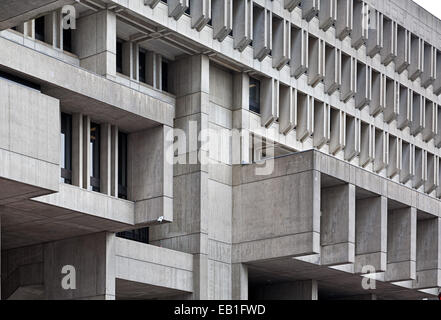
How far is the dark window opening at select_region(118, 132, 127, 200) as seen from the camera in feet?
138

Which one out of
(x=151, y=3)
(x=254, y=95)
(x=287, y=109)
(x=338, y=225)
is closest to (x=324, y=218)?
(x=338, y=225)

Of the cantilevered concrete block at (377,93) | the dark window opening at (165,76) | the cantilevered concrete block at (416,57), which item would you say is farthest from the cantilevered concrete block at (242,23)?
the cantilevered concrete block at (416,57)

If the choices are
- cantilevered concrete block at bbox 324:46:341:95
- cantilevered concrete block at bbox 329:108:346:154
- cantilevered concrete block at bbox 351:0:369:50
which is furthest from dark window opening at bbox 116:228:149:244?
cantilevered concrete block at bbox 351:0:369:50

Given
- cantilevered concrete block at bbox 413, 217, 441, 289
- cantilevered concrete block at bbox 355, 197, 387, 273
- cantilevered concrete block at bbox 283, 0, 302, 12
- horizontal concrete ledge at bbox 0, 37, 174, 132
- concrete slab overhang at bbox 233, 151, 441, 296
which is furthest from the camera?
cantilevered concrete block at bbox 413, 217, 441, 289

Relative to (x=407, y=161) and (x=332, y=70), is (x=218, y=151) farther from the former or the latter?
(x=407, y=161)

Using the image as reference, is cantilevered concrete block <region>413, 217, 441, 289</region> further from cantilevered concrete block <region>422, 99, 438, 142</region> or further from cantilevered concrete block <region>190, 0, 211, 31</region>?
cantilevered concrete block <region>190, 0, 211, 31</region>

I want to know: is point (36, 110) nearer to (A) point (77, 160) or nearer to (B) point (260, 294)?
(A) point (77, 160)

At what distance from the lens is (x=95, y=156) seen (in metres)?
40.8

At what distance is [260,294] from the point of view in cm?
A: 5300

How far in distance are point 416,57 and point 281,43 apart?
43.7 feet

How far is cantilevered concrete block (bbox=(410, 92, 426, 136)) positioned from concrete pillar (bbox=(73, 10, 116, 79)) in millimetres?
23689

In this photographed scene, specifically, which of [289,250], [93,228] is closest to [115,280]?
[93,228]

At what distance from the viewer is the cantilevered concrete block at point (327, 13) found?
172 ft
